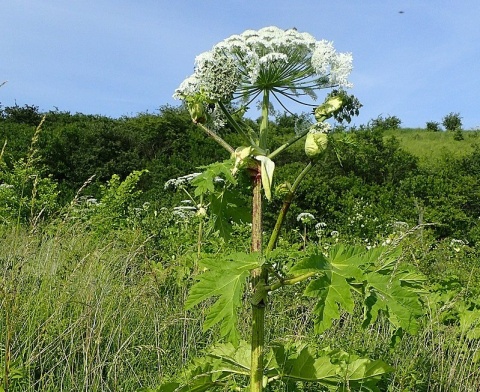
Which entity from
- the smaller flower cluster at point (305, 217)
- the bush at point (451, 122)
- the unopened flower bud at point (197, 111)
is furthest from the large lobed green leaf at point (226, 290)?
the bush at point (451, 122)

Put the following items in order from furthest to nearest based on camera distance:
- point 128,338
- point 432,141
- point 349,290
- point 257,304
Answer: point 432,141, point 128,338, point 257,304, point 349,290

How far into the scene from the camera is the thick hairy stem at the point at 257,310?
1939mm

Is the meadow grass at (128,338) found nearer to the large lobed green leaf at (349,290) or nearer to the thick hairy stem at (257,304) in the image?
the thick hairy stem at (257,304)

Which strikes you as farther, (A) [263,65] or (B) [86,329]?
(B) [86,329]

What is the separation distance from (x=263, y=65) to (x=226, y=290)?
0.81 meters

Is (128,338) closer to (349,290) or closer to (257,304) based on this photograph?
(257,304)

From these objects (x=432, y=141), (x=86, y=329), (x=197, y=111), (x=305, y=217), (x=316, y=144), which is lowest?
(x=86, y=329)

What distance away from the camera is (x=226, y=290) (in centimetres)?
176

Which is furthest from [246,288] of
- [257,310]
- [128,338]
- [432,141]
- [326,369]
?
[432,141]

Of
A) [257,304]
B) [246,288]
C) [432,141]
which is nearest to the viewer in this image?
[257,304]

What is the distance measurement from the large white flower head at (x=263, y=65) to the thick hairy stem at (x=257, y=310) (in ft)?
1.09

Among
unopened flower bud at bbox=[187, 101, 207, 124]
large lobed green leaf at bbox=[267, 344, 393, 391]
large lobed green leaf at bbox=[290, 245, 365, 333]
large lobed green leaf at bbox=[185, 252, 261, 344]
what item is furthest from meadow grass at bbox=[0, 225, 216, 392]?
large lobed green leaf at bbox=[290, 245, 365, 333]

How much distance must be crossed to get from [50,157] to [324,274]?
42.3 ft

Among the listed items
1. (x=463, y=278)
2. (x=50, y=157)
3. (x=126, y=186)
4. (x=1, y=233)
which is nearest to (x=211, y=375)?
(x=463, y=278)
